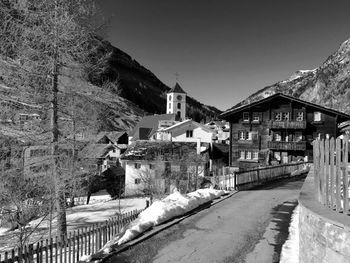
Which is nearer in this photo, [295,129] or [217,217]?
[217,217]

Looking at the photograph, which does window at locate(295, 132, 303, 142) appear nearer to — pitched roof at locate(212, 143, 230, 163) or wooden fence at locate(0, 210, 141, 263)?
pitched roof at locate(212, 143, 230, 163)

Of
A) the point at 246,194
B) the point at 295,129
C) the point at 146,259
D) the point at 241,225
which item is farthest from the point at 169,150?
the point at 146,259

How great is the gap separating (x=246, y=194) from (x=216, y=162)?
30140mm

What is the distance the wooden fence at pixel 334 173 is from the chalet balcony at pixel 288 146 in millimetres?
38532

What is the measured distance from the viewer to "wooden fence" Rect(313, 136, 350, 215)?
183 inches

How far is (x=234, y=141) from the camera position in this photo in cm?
4531

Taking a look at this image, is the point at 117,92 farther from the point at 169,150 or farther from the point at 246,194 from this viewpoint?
the point at 169,150

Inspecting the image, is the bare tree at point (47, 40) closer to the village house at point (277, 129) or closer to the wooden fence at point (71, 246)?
the wooden fence at point (71, 246)

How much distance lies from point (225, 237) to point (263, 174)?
14.3 meters

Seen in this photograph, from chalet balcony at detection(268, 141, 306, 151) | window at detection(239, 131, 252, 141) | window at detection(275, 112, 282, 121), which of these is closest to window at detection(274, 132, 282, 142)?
chalet balcony at detection(268, 141, 306, 151)

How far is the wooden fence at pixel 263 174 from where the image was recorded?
19.5 metres

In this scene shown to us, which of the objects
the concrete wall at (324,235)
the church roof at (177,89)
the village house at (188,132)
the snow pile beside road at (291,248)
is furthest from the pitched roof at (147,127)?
the concrete wall at (324,235)

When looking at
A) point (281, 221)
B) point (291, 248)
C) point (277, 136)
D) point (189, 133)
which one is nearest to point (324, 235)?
point (291, 248)

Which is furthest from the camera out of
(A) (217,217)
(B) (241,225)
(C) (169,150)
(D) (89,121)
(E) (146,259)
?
(C) (169,150)
